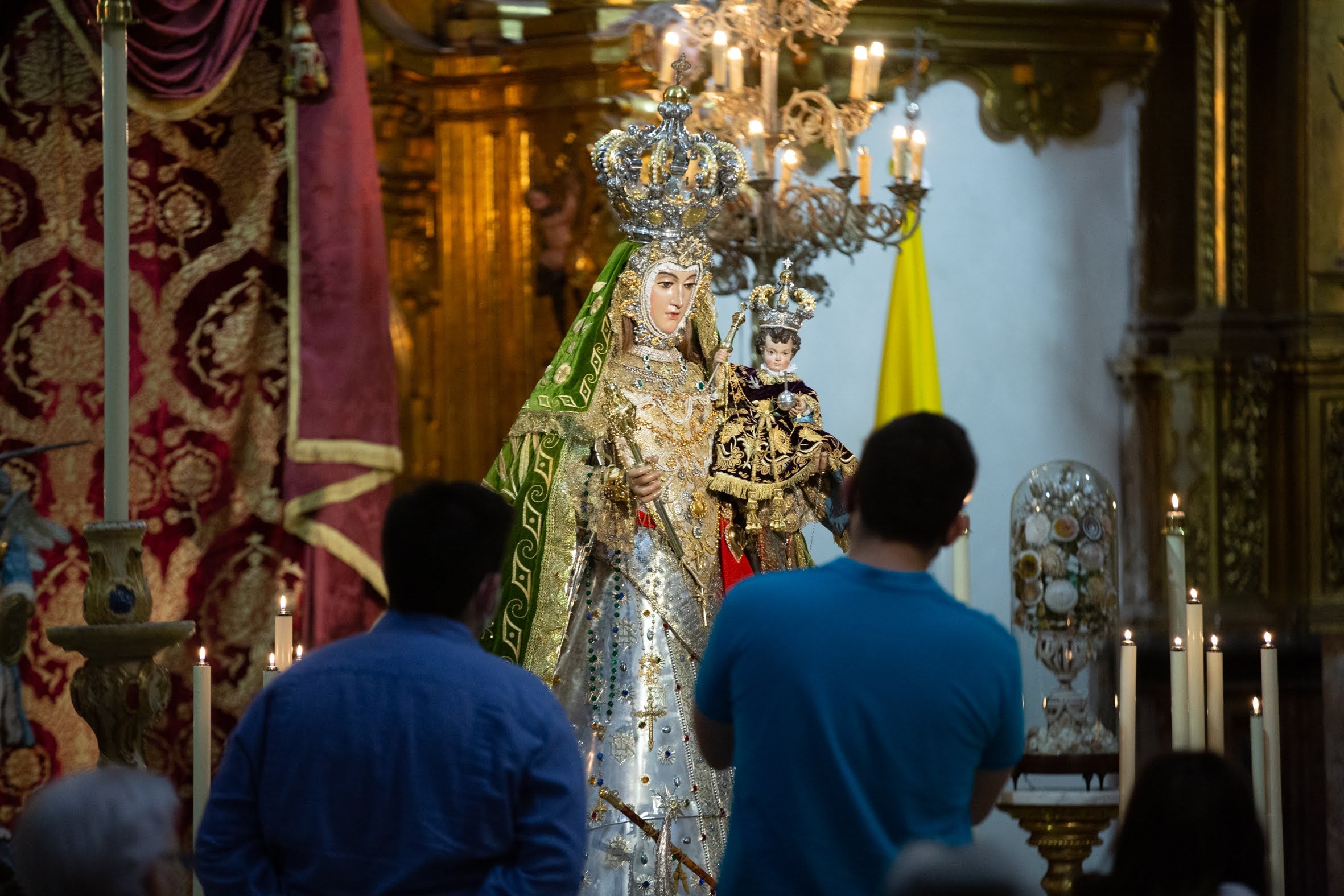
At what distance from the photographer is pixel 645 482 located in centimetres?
469

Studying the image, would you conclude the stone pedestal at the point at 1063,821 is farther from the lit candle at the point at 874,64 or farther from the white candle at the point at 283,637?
the lit candle at the point at 874,64

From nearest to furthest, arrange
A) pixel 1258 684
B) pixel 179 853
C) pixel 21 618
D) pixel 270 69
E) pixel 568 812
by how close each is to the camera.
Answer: pixel 179 853 → pixel 568 812 → pixel 21 618 → pixel 270 69 → pixel 1258 684

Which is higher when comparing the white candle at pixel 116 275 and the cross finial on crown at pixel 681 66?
the cross finial on crown at pixel 681 66

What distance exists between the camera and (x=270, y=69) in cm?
551

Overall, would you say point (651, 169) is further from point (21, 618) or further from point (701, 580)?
point (21, 618)

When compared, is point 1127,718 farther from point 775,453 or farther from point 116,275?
point 116,275

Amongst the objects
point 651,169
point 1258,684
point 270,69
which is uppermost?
point 270,69

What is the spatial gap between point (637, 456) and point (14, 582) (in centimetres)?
160

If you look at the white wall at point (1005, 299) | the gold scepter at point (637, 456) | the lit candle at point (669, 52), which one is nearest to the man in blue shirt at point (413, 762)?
the gold scepter at point (637, 456)

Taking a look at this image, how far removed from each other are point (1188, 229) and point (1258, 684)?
1773 millimetres

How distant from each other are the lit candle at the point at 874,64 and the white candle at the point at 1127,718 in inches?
98.1

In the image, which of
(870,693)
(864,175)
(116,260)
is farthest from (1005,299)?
(870,693)

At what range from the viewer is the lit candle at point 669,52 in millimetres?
5887

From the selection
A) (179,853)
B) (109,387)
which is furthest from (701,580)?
(179,853)
